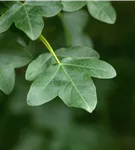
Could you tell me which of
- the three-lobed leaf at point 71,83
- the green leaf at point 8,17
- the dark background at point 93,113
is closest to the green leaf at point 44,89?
the three-lobed leaf at point 71,83

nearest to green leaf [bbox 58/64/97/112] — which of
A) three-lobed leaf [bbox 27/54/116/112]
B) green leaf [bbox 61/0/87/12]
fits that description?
three-lobed leaf [bbox 27/54/116/112]

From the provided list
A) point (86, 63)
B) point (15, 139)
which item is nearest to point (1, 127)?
point (15, 139)

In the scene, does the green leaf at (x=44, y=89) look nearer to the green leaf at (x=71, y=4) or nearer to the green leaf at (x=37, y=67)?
the green leaf at (x=37, y=67)

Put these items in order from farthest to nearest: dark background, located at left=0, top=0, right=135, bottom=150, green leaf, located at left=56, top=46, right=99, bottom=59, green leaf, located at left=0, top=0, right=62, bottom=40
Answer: dark background, located at left=0, top=0, right=135, bottom=150, green leaf, located at left=56, top=46, right=99, bottom=59, green leaf, located at left=0, top=0, right=62, bottom=40

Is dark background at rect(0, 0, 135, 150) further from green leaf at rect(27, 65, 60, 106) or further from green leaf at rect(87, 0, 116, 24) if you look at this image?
green leaf at rect(27, 65, 60, 106)

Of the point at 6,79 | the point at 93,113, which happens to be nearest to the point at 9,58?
the point at 6,79

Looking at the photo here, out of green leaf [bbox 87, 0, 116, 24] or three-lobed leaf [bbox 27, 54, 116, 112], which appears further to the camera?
green leaf [bbox 87, 0, 116, 24]

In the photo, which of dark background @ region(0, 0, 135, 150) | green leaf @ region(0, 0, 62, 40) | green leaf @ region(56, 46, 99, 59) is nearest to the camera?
green leaf @ region(0, 0, 62, 40)
